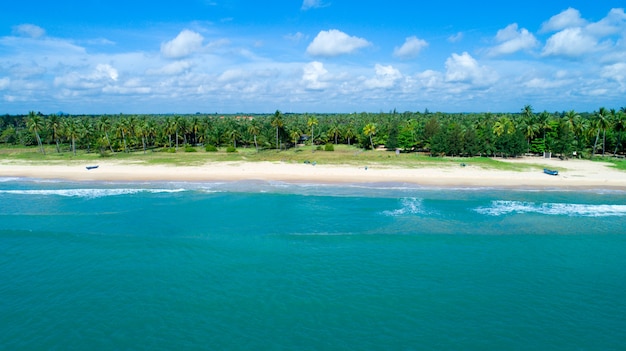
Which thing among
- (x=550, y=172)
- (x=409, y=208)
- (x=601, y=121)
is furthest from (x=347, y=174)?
(x=601, y=121)

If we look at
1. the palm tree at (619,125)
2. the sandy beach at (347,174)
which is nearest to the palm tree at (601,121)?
the palm tree at (619,125)

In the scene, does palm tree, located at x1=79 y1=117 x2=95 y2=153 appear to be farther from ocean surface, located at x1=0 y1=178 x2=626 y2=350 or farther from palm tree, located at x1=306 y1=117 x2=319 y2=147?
palm tree, located at x1=306 y1=117 x2=319 y2=147

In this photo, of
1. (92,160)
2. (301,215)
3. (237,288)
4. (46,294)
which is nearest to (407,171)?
(301,215)

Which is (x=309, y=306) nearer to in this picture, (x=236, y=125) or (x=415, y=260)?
(x=415, y=260)

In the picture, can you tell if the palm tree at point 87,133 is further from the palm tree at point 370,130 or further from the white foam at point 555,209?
the white foam at point 555,209

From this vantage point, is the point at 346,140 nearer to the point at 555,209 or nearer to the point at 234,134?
the point at 234,134

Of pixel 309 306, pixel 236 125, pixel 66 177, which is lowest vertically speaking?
pixel 309 306
